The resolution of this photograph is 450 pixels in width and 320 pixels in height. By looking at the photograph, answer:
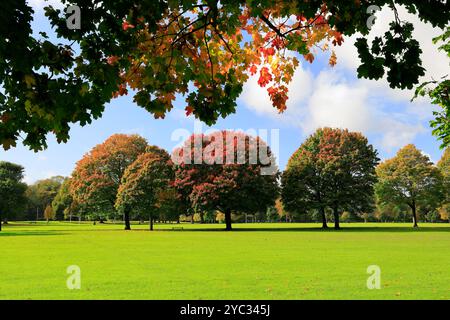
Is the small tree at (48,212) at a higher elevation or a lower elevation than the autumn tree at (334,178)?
lower

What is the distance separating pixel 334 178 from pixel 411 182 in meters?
21.2

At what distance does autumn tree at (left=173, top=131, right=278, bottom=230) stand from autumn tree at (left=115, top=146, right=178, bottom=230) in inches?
78.3

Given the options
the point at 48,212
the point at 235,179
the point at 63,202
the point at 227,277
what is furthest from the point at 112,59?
the point at 48,212

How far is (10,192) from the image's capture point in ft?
276

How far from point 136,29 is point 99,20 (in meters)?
0.63

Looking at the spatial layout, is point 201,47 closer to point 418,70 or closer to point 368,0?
point 368,0

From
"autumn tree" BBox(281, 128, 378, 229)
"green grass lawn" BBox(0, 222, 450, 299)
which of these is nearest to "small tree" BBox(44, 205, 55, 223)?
"autumn tree" BBox(281, 128, 378, 229)

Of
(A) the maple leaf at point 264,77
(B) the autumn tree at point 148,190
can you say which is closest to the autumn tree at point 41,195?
(B) the autumn tree at point 148,190

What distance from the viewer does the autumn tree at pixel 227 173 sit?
201ft

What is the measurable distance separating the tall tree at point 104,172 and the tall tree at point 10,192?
15.5 meters

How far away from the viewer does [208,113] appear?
788 centimetres

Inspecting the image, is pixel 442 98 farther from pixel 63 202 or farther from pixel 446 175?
pixel 63 202

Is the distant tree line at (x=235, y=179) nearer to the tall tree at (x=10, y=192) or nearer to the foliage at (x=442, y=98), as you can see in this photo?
the tall tree at (x=10, y=192)
